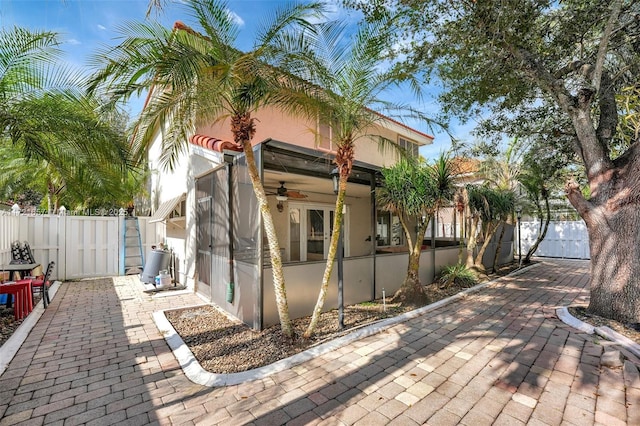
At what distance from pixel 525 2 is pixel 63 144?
38.5ft

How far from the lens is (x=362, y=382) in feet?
14.2

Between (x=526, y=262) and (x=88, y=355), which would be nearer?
(x=88, y=355)

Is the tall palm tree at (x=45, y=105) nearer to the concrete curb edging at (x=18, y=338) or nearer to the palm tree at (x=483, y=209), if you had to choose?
the concrete curb edging at (x=18, y=338)

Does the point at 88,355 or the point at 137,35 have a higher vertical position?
the point at 137,35

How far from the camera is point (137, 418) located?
11.7 feet

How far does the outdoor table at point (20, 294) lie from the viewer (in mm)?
6777

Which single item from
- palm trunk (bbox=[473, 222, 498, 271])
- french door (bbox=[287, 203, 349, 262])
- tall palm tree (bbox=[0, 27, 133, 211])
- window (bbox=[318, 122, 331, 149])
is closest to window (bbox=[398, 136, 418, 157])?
window (bbox=[318, 122, 331, 149])

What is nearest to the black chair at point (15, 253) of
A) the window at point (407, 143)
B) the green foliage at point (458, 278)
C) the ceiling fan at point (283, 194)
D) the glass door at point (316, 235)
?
the ceiling fan at point (283, 194)

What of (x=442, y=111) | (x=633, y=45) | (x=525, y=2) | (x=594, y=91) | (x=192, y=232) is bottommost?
(x=192, y=232)

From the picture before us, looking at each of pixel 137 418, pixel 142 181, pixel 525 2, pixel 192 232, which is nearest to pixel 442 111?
pixel 525 2

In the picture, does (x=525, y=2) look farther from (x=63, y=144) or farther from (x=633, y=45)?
(x=63, y=144)

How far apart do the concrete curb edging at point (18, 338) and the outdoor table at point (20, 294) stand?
0.17 meters

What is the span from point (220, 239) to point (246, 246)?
5.38 ft

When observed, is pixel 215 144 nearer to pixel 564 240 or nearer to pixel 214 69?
pixel 214 69
